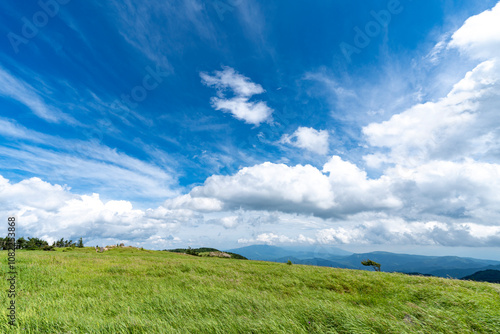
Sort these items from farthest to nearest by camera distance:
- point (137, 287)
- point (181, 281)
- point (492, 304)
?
point (181, 281) < point (137, 287) < point (492, 304)

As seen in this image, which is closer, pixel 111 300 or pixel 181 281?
pixel 111 300

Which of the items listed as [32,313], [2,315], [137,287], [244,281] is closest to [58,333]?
[32,313]

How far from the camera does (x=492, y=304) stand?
27.5ft

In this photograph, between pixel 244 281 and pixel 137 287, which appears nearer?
pixel 137 287

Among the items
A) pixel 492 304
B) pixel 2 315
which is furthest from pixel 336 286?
pixel 2 315

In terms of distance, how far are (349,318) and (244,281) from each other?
10.6 metres

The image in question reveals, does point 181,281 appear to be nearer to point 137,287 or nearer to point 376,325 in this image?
point 137,287

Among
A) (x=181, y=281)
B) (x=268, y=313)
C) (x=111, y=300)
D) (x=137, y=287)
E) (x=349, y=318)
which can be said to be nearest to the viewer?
(x=349, y=318)

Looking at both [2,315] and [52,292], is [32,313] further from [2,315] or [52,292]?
[52,292]

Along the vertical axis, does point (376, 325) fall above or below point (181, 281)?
above

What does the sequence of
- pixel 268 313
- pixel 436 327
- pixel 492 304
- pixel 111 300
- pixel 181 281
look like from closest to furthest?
pixel 436 327 < pixel 268 313 < pixel 492 304 < pixel 111 300 < pixel 181 281

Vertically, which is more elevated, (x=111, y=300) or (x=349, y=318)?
(x=349, y=318)

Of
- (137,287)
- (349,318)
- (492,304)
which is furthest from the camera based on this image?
(137,287)

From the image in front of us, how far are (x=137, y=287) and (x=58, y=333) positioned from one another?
7.54 metres
